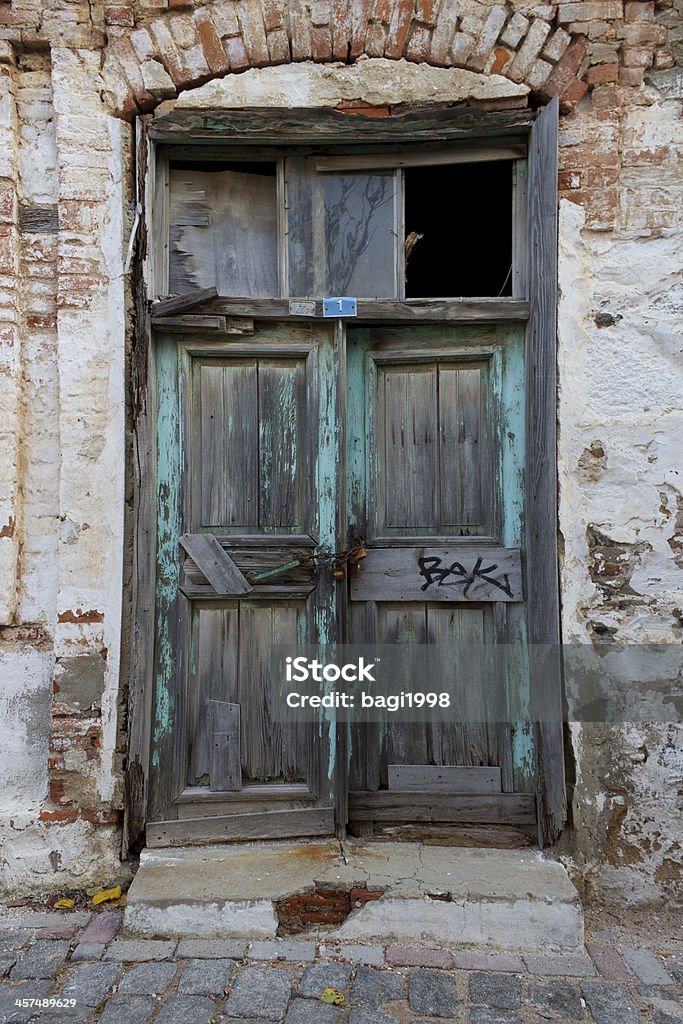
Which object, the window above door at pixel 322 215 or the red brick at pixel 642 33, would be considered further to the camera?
the window above door at pixel 322 215

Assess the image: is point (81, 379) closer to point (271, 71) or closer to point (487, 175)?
point (271, 71)

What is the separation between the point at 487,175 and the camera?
10.5ft

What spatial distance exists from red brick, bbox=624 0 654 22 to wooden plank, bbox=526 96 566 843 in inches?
18.4

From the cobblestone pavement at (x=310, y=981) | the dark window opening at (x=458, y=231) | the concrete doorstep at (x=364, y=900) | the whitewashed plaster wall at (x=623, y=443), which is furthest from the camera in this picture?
the dark window opening at (x=458, y=231)

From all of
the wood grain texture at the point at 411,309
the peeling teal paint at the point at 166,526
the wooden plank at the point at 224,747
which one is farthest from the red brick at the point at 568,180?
the wooden plank at the point at 224,747

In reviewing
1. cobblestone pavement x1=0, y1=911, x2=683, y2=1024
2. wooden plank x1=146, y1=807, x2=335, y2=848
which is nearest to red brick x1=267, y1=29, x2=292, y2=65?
wooden plank x1=146, y1=807, x2=335, y2=848

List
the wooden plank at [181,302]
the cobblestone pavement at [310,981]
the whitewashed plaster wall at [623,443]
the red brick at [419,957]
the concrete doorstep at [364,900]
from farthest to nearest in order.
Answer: the wooden plank at [181,302] < the whitewashed plaster wall at [623,443] < the concrete doorstep at [364,900] < the red brick at [419,957] < the cobblestone pavement at [310,981]

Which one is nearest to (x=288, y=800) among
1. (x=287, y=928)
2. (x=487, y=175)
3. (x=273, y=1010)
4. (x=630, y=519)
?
(x=287, y=928)

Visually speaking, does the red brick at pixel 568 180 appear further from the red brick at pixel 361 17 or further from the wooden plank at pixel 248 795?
the wooden plank at pixel 248 795

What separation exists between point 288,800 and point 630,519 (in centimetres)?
187

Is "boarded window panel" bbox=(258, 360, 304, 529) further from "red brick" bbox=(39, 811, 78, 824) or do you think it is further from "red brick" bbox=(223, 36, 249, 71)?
"red brick" bbox=(39, 811, 78, 824)

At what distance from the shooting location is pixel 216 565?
3.05 m

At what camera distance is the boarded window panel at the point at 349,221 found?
3.16 m

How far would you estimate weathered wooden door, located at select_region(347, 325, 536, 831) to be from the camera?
10.1 ft
